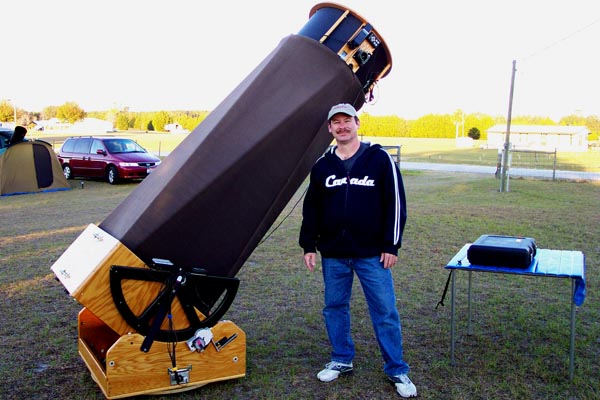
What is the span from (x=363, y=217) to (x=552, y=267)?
1.30m

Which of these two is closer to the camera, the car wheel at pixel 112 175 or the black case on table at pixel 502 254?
the black case on table at pixel 502 254

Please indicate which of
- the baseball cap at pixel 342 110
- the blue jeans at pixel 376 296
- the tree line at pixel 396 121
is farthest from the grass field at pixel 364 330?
the tree line at pixel 396 121

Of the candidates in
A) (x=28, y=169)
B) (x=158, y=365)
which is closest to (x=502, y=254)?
(x=158, y=365)

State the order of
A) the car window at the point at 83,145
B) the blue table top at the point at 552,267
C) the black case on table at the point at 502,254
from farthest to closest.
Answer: the car window at the point at 83,145
the black case on table at the point at 502,254
the blue table top at the point at 552,267

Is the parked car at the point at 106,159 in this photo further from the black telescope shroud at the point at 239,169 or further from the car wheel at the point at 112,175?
the black telescope shroud at the point at 239,169

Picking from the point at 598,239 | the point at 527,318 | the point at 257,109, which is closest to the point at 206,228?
the point at 257,109

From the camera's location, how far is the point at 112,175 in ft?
56.1

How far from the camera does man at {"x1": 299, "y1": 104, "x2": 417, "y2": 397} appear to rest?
3.44 meters

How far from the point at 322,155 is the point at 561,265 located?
5.68 feet

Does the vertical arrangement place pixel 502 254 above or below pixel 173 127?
below

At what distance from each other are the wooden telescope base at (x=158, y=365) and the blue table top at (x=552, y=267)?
1.52 metres

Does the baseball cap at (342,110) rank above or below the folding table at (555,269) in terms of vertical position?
above

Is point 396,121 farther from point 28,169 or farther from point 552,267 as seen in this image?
point 552,267

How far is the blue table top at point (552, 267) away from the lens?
3471 mm
